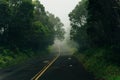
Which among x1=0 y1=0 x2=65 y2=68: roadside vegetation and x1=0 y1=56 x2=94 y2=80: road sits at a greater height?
x1=0 y1=0 x2=65 y2=68: roadside vegetation

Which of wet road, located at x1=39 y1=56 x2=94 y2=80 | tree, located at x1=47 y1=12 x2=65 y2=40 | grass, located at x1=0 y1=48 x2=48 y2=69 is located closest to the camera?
wet road, located at x1=39 y1=56 x2=94 y2=80

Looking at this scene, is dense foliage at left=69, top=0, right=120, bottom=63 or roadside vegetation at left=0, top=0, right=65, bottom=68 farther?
roadside vegetation at left=0, top=0, right=65, bottom=68

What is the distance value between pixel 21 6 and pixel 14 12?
2206 mm

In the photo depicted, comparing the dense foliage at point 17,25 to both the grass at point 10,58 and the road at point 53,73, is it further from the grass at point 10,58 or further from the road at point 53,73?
the road at point 53,73

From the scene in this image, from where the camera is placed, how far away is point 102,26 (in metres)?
34.6

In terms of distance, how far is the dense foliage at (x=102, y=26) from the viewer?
82.5ft

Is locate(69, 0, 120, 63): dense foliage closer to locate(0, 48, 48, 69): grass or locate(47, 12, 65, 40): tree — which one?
locate(0, 48, 48, 69): grass

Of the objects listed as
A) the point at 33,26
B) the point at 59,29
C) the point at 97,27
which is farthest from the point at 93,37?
the point at 59,29

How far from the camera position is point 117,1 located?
80.4 feet

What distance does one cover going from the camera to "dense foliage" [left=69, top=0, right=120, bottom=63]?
990 inches

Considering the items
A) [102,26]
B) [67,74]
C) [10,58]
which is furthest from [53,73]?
[10,58]

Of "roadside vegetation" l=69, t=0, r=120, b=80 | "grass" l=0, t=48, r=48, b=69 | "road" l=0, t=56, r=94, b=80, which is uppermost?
"roadside vegetation" l=69, t=0, r=120, b=80

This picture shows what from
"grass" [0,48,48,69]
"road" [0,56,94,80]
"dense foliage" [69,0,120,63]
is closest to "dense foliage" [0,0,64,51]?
"grass" [0,48,48,69]

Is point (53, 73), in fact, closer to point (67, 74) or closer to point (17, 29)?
point (67, 74)
